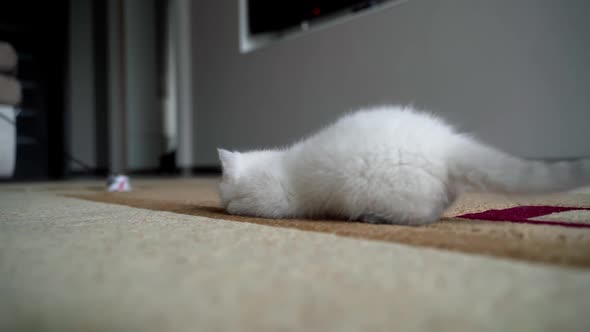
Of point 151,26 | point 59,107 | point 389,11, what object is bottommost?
point 59,107

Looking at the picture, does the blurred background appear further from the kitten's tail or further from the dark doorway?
the kitten's tail

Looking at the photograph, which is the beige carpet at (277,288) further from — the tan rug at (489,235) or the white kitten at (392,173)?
the white kitten at (392,173)

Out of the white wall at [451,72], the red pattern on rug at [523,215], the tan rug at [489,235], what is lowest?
the red pattern on rug at [523,215]

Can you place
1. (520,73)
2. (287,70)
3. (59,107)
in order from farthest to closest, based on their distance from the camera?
(59,107)
(287,70)
(520,73)

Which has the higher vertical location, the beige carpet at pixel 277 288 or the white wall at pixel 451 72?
the white wall at pixel 451 72

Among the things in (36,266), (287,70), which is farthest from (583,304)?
(287,70)

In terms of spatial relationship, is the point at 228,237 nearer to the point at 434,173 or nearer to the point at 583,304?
the point at 434,173

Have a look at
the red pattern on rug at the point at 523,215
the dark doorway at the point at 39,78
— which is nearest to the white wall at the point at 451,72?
the red pattern on rug at the point at 523,215
